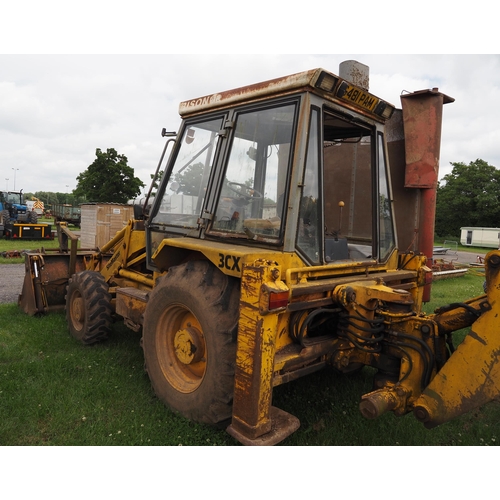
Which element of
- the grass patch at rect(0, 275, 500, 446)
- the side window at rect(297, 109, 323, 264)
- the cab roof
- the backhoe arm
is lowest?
the grass patch at rect(0, 275, 500, 446)

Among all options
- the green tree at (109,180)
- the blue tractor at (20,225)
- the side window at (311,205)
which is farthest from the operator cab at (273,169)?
the green tree at (109,180)

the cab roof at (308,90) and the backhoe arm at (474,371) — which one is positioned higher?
the cab roof at (308,90)

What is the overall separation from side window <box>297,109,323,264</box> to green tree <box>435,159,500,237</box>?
42851 mm

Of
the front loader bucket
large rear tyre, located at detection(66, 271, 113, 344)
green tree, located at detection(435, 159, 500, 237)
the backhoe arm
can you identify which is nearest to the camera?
the backhoe arm

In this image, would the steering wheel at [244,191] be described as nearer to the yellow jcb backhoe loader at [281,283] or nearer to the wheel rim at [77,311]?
the yellow jcb backhoe loader at [281,283]

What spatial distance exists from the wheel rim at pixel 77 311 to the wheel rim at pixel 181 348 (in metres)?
1.98

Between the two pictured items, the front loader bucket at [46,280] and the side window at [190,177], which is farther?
the front loader bucket at [46,280]

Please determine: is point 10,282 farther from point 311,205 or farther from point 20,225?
point 20,225

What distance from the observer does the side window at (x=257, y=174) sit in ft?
10.5

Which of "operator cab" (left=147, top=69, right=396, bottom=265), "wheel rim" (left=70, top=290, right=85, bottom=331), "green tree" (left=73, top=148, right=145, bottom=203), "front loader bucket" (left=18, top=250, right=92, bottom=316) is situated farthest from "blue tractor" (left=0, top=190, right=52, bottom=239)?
"operator cab" (left=147, top=69, right=396, bottom=265)

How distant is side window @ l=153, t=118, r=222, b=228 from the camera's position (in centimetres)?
385

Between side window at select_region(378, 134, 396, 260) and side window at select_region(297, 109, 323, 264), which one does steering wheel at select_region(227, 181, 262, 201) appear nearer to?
side window at select_region(297, 109, 323, 264)

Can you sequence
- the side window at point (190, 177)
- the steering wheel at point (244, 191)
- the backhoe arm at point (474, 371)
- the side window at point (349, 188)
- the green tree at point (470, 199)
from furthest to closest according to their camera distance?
1. the green tree at point (470, 199)
2. the side window at point (349, 188)
3. the side window at point (190, 177)
4. the steering wheel at point (244, 191)
5. the backhoe arm at point (474, 371)

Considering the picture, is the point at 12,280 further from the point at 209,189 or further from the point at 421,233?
the point at 421,233
